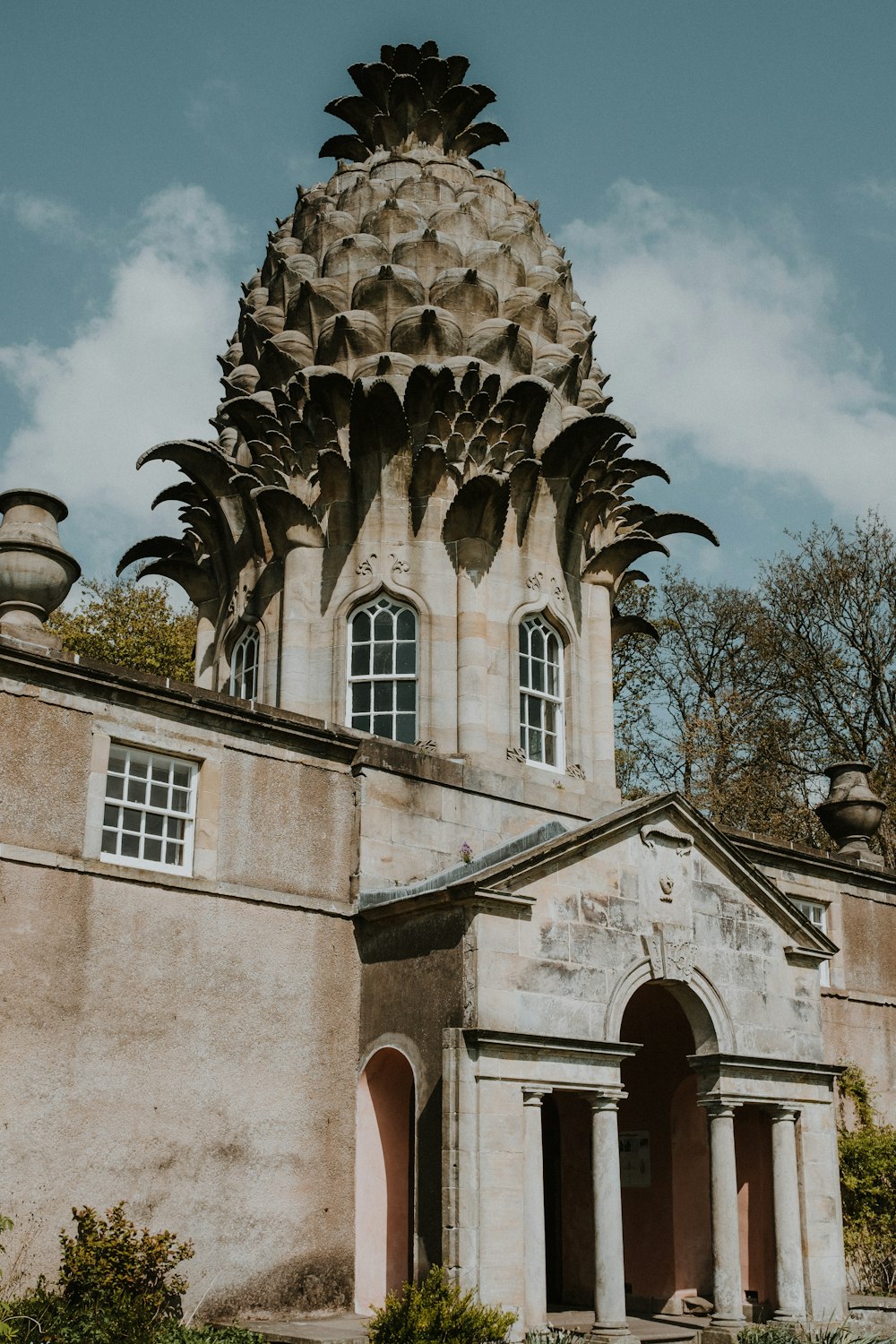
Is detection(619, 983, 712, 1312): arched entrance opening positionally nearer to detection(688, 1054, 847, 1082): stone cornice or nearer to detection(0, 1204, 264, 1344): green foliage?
detection(688, 1054, 847, 1082): stone cornice

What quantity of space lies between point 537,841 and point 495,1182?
439cm

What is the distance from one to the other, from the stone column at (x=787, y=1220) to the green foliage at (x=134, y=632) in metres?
21.5

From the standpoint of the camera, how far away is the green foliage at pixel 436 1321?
12.2 metres

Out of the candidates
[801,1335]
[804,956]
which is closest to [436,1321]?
[801,1335]

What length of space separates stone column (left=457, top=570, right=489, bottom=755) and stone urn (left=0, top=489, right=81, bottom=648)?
228 inches

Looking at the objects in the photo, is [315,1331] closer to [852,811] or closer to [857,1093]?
[857,1093]

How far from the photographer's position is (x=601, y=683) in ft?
71.5

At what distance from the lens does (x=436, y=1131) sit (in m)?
14.4

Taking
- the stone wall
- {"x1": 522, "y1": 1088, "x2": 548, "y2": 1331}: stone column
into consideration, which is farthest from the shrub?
{"x1": 522, "y1": 1088, "x2": 548, "y2": 1331}: stone column

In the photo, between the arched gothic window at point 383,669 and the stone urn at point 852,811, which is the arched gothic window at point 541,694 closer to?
the arched gothic window at point 383,669

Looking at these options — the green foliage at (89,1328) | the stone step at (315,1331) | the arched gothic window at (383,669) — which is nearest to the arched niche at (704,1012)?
the stone step at (315,1331)

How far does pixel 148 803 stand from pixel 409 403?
772 cm

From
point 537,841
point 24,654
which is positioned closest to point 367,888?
point 537,841

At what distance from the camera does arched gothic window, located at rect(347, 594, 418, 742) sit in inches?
784
